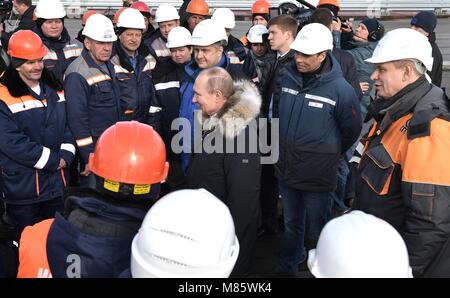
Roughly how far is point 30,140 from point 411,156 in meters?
2.64

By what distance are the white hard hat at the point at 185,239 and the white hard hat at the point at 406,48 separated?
1335mm

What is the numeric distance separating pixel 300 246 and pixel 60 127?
2.12 metres

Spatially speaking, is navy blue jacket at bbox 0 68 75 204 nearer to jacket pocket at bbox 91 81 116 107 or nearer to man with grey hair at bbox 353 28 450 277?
jacket pocket at bbox 91 81 116 107

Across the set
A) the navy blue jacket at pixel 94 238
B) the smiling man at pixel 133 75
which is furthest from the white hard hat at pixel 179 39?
the navy blue jacket at pixel 94 238

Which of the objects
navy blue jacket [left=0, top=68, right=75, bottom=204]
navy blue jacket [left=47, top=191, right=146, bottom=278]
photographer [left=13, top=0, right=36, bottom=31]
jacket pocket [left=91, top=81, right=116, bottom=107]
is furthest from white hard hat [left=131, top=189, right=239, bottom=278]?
photographer [left=13, top=0, right=36, bottom=31]

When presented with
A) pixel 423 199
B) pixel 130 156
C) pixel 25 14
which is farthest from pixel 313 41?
pixel 25 14

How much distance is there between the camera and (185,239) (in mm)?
1509

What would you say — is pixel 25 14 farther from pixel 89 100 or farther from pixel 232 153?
pixel 232 153

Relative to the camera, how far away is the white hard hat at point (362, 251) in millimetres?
1464

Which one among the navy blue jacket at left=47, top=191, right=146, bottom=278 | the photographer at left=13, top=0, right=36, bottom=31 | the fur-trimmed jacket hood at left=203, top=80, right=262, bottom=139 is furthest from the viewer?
the photographer at left=13, top=0, right=36, bottom=31

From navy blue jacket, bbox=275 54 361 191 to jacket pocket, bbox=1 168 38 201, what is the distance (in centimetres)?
188

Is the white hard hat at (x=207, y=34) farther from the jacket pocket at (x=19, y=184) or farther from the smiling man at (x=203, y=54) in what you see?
the jacket pocket at (x=19, y=184)

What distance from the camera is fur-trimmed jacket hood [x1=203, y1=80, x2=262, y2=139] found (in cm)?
282

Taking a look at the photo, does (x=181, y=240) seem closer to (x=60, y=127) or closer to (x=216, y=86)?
(x=216, y=86)
